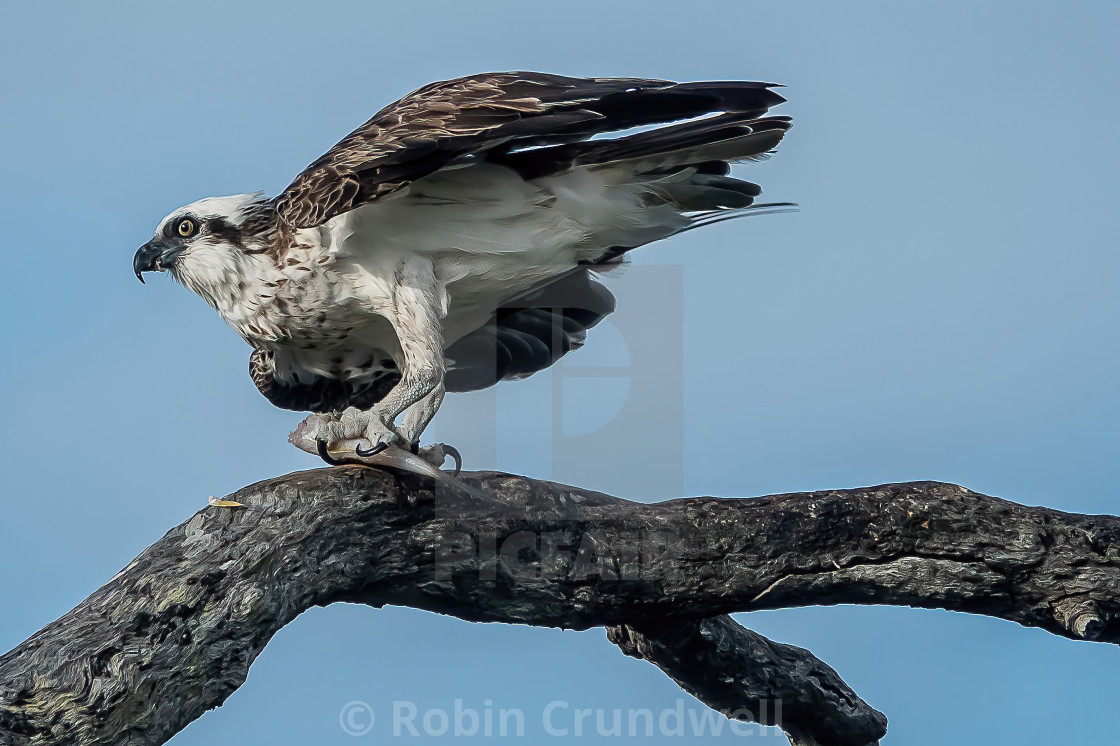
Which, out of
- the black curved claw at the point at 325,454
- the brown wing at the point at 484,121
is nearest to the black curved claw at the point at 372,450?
the black curved claw at the point at 325,454

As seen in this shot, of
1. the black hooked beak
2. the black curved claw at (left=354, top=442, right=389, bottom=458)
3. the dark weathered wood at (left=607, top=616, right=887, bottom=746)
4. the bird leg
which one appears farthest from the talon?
the black hooked beak

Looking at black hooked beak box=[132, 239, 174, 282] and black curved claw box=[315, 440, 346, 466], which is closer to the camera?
black curved claw box=[315, 440, 346, 466]

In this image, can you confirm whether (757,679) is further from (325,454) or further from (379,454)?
(325,454)

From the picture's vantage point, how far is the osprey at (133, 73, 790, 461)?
401 cm

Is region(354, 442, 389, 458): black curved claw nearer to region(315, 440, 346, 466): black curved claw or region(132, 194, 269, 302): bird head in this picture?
region(315, 440, 346, 466): black curved claw

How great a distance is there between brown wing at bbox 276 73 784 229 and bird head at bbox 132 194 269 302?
279 mm

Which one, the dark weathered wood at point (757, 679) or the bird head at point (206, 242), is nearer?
the bird head at point (206, 242)

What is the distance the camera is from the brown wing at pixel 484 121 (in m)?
3.90

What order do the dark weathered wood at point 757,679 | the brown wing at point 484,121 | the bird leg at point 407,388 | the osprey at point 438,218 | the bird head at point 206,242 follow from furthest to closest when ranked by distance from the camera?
the dark weathered wood at point 757,679 < the bird head at point 206,242 < the bird leg at point 407,388 < the osprey at point 438,218 < the brown wing at point 484,121

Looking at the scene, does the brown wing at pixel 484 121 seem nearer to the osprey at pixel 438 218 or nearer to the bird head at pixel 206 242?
the osprey at pixel 438 218

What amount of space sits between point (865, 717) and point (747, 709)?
1.54 feet

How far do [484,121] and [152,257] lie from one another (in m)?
1.60

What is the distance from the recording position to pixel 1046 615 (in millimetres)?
4305

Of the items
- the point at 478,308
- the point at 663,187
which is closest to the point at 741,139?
the point at 663,187
